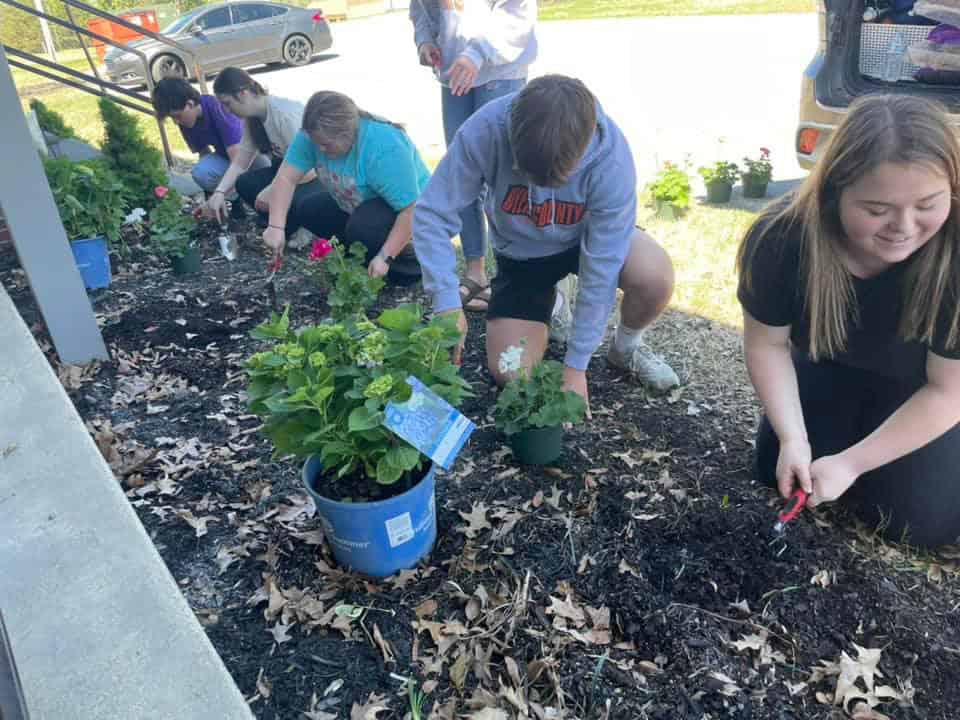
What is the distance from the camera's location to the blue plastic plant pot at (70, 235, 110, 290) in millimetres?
3873

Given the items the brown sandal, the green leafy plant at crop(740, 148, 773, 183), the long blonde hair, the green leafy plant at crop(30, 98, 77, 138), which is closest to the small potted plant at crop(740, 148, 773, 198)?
the green leafy plant at crop(740, 148, 773, 183)

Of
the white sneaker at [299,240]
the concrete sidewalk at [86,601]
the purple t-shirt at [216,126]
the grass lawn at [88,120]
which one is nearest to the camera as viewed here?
the concrete sidewalk at [86,601]

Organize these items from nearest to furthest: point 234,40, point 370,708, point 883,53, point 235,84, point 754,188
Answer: point 370,708, point 883,53, point 235,84, point 754,188, point 234,40

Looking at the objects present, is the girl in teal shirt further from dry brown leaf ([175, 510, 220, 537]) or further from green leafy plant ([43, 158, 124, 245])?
dry brown leaf ([175, 510, 220, 537])

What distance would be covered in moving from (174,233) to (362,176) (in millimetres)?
1253

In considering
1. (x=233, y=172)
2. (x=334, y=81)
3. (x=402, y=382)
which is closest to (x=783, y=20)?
(x=334, y=81)

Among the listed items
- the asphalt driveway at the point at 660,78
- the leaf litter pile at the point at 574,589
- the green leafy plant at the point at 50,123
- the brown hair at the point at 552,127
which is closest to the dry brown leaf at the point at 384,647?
the leaf litter pile at the point at 574,589

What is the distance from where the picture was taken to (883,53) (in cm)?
385

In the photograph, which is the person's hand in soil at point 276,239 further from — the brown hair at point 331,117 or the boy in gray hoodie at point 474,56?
the boy in gray hoodie at point 474,56

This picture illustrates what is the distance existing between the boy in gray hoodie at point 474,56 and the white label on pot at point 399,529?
186 cm

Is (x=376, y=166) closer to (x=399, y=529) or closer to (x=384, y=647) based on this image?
(x=399, y=529)

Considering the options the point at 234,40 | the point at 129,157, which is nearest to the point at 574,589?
the point at 129,157

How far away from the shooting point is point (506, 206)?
104 inches

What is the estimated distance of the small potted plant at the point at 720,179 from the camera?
480 cm
